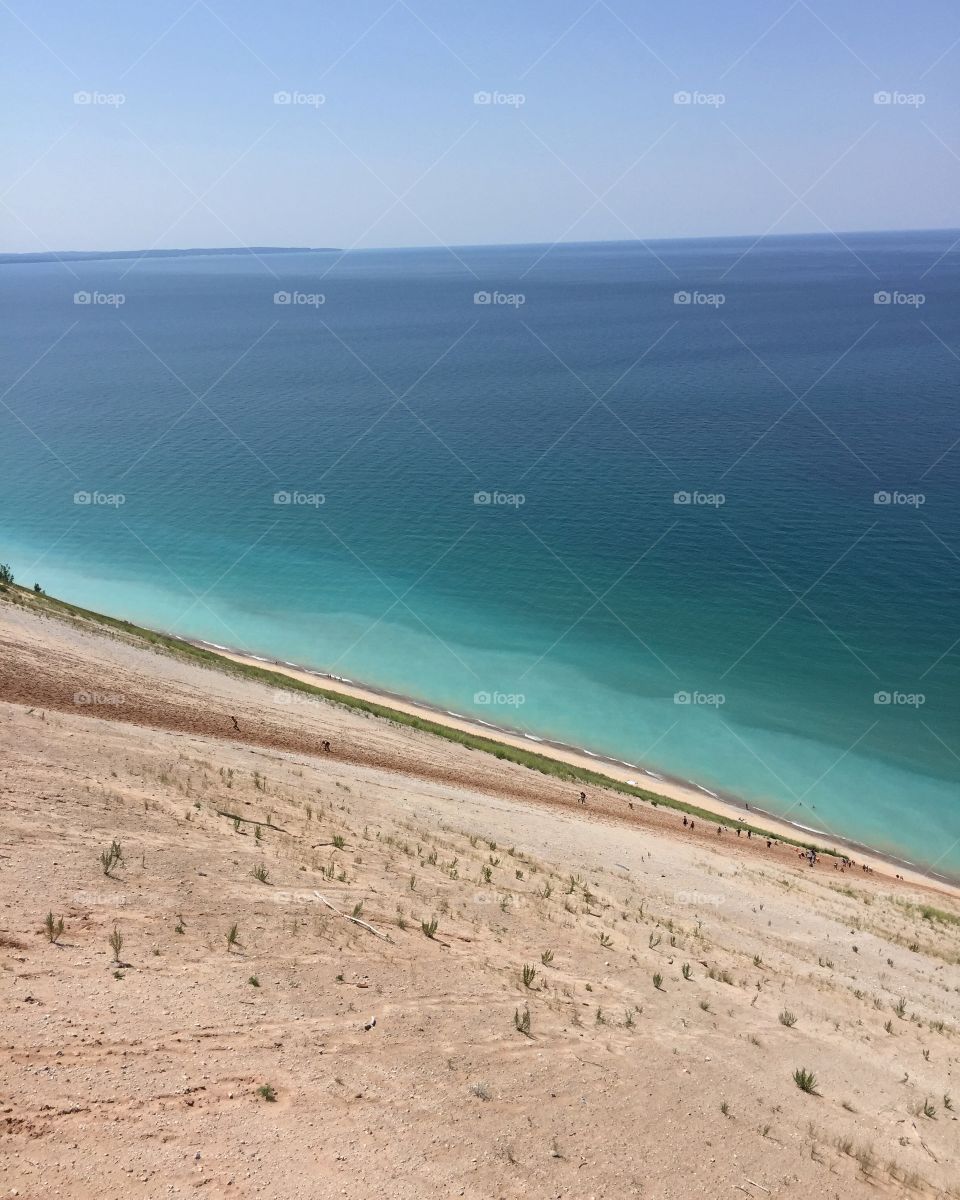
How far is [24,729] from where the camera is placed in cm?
2012

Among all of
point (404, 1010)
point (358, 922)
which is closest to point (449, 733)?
point (358, 922)

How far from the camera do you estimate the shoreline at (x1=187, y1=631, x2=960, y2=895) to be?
1372 inches

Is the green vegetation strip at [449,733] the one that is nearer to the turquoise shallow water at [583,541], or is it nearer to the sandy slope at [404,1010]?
the turquoise shallow water at [583,541]

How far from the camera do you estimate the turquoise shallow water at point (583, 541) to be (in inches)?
1730

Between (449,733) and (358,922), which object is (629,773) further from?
(358,922)

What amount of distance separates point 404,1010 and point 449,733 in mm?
25643

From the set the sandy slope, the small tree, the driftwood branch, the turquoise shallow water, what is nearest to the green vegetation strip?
the turquoise shallow water

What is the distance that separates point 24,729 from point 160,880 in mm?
8808

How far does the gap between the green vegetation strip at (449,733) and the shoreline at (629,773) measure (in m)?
1.05

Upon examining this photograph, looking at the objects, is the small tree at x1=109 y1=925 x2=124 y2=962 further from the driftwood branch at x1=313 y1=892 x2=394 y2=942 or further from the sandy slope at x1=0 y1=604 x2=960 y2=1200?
the driftwood branch at x1=313 y1=892 x2=394 y2=942

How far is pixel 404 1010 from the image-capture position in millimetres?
11984

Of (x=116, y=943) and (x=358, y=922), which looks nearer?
(x=116, y=943)

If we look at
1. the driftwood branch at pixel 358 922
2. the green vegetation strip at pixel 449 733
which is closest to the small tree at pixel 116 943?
the driftwood branch at pixel 358 922

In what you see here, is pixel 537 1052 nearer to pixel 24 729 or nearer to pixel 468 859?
pixel 468 859
